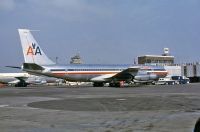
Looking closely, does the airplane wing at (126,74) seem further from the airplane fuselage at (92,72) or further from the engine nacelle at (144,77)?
the engine nacelle at (144,77)

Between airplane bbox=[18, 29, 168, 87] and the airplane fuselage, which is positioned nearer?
airplane bbox=[18, 29, 168, 87]

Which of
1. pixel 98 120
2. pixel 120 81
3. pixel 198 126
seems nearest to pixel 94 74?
pixel 120 81

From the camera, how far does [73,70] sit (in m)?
68.4

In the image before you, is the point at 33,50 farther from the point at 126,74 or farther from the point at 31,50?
the point at 126,74

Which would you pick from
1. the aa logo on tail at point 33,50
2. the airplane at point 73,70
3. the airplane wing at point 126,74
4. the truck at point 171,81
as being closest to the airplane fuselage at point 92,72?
the airplane at point 73,70

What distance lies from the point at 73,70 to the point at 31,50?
7.75 meters

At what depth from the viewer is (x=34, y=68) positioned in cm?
6538

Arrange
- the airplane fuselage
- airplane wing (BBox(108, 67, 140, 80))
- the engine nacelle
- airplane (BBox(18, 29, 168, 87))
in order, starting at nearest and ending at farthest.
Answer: airplane (BBox(18, 29, 168, 87)) < the airplane fuselage < airplane wing (BBox(108, 67, 140, 80)) < the engine nacelle

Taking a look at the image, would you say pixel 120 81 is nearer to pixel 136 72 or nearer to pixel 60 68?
pixel 136 72

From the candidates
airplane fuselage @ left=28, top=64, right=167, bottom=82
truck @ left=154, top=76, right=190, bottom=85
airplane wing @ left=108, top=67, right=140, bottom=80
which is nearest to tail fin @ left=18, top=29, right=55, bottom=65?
airplane fuselage @ left=28, top=64, right=167, bottom=82

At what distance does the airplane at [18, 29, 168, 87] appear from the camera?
219ft

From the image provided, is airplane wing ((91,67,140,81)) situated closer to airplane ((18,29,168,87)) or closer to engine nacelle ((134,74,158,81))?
airplane ((18,29,168,87))

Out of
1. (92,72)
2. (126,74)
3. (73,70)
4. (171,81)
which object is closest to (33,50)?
(73,70)

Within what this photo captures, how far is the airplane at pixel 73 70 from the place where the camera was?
6662cm
